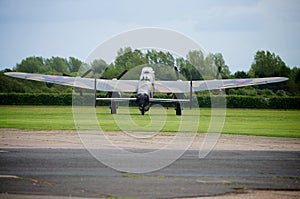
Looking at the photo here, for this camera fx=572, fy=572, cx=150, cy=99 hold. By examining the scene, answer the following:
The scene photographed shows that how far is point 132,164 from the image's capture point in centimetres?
1560

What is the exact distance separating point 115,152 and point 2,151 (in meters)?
3.55

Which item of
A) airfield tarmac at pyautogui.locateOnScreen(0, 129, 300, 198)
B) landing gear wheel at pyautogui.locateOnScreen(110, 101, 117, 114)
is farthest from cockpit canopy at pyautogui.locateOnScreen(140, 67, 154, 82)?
airfield tarmac at pyautogui.locateOnScreen(0, 129, 300, 198)

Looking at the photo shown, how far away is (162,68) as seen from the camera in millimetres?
106812

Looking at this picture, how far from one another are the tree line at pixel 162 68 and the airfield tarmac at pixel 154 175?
5438 centimetres

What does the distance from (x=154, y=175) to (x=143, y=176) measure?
313 mm

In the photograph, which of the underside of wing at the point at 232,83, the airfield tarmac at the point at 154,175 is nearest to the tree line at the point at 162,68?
the underside of wing at the point at 232,83

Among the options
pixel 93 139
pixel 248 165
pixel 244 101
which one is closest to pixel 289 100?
pixel 244 101

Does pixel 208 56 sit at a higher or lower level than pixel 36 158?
higher

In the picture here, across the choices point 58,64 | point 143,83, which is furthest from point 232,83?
point 58,64

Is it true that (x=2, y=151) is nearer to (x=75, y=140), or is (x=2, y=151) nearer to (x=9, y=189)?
(x=75, y=140)

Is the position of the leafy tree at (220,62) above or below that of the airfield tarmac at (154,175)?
above

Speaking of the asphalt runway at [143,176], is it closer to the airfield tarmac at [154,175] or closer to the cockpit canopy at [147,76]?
the airfield tarmac at [154,175]

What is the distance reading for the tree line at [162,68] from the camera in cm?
8444

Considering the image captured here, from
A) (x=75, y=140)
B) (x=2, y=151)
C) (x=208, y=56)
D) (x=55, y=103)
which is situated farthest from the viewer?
(x=208, y=56)
